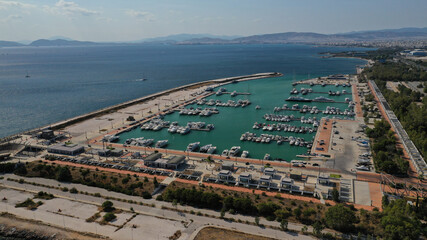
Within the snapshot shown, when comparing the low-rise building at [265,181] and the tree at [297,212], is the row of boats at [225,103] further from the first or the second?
the tree at [297,212]

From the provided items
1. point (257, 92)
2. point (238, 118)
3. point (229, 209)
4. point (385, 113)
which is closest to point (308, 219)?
point (229, 209)

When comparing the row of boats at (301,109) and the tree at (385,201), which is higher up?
the row of boats at (301,109)

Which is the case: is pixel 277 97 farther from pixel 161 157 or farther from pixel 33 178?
pixel 33 178

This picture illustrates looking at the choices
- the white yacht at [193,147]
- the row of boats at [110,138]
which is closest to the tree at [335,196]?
the white yacht at [193,147]

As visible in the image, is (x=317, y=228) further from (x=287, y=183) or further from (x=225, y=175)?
(x=225, y=175)

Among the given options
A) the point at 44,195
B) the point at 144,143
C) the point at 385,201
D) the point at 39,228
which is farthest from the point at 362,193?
the point at 44,195

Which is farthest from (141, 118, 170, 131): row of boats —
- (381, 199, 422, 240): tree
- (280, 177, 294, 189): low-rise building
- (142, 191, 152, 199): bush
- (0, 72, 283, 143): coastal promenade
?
(381, 199, 422, 240): tree
